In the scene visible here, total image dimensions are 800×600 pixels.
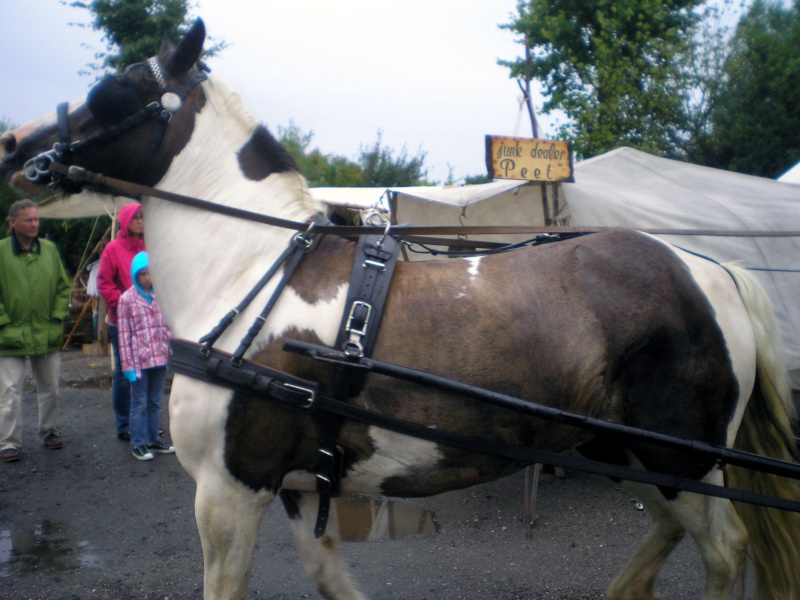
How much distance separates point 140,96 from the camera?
237 centimetres

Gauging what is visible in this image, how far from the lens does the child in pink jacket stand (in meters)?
5.64

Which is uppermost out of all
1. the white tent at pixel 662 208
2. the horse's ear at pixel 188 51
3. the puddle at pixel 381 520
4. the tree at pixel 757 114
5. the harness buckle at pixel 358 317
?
the tree at pixel 757 114

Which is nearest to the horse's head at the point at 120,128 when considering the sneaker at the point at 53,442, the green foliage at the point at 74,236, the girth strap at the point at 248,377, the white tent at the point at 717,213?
the girth strap at the point at 248,377

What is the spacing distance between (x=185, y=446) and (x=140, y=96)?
46.5 inches

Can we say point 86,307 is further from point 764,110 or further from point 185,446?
point 764,110

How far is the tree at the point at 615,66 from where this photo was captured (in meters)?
14.7

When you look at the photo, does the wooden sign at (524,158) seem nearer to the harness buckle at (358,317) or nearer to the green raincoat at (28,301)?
the harness buckle at (358,317)

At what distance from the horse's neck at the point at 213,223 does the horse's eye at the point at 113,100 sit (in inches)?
8.5

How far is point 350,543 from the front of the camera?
4.11 metres

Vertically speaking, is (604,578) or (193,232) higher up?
(193,232)

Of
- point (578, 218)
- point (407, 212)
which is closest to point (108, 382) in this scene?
point (407, 212)

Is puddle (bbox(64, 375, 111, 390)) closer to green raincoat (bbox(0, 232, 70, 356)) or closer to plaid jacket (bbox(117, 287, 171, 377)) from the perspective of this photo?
green raincoat (bbox(0, 232, 70, 356))

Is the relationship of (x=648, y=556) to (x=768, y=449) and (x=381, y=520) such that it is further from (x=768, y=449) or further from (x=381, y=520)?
(x=381, y=520)

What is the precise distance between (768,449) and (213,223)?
2.27 meters
